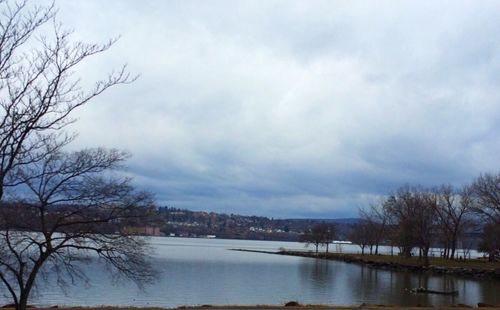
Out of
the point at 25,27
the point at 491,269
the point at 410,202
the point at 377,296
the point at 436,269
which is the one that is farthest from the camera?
the point at 410,202

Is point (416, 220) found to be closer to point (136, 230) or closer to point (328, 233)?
point (328, 233)

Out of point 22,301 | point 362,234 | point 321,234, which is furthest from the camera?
point 321,234

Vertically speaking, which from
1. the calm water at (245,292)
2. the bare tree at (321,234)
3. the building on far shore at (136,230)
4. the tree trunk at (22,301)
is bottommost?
the calm water at (245,292)

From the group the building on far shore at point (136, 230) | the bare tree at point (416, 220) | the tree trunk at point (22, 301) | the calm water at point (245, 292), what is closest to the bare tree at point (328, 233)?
the bare tree at point (416, 220)

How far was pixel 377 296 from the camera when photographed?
150 feet

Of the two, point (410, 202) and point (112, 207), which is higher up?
point (410, 202)

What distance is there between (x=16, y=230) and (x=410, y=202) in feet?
271

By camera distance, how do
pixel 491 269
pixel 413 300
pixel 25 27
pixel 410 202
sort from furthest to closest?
pixel 410 202 → pixel 491 269 → pixel 413 300 → pixel 25 27

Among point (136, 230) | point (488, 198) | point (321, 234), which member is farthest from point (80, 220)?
point (321, 234)

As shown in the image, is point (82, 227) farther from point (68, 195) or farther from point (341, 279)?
point (341, 279)

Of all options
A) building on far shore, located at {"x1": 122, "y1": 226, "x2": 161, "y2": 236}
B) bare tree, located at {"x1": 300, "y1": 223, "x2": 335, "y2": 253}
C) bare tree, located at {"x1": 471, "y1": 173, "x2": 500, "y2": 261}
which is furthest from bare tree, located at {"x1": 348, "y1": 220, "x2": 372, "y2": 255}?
building on far shore, located at {"x1": 122, "y1": 226, "x2": 161, "y2": 236}

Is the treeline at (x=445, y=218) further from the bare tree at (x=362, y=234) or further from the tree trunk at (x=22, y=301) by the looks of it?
the tree trunk at (x=22, y=301)

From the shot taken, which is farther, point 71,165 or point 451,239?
point 451,239

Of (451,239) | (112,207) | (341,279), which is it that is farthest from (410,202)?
(112,207)
